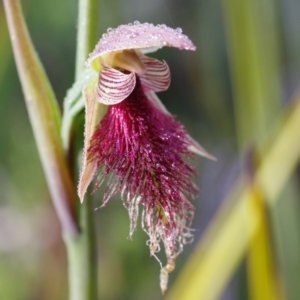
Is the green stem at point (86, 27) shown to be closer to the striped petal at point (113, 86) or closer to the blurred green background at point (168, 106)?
the striped petal at point (113, 86)

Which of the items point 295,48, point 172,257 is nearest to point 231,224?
point 172,257

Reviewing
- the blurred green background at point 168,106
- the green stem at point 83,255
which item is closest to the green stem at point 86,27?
the green stem at point 83,255

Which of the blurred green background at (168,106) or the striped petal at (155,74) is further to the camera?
the blurred green background at (168,106)

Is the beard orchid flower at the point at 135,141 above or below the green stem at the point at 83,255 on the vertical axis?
above

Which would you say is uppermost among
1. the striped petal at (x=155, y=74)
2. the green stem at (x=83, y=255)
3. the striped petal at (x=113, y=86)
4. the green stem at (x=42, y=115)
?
the striped petal at (x=155, y=74)

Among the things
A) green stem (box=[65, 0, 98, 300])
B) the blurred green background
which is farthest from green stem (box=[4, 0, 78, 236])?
the blurred green background
